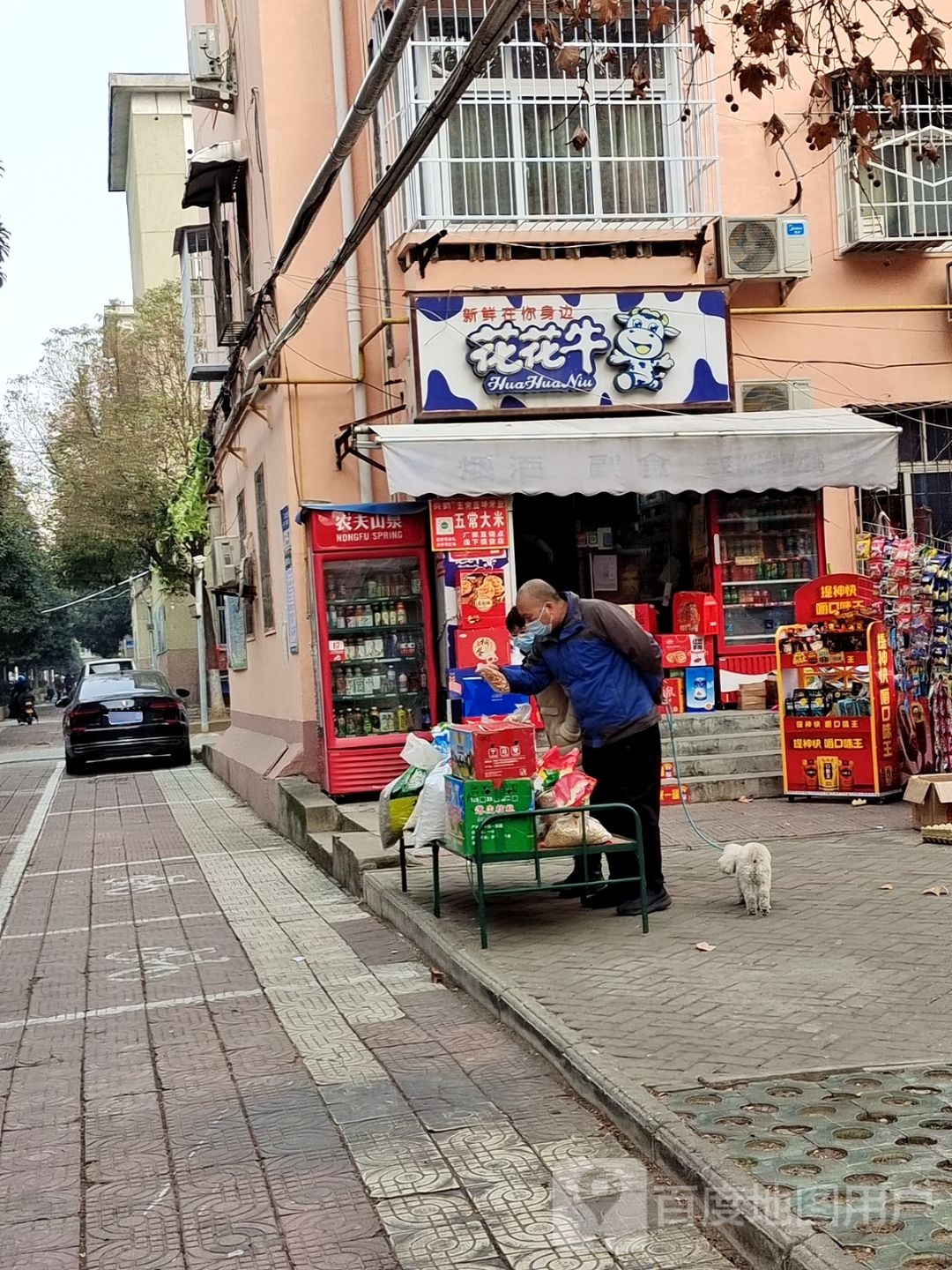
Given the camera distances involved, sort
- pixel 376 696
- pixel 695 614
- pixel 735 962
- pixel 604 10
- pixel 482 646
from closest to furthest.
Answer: pixel 604 10 < pixel 735 962 < pixel 482 646 < pixel 376 696 < pixel 695 614

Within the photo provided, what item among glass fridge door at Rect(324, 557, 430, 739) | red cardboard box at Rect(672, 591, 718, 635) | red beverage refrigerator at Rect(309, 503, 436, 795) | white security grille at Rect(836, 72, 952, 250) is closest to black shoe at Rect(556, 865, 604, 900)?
red beverage refrigerator at Rect(309, 503, 436, 795)

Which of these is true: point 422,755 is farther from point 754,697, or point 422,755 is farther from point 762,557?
point 762,557

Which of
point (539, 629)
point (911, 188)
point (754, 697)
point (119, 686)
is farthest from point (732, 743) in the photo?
point (119, 686)

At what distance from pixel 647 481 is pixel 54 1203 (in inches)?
369

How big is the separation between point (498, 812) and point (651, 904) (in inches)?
41.9

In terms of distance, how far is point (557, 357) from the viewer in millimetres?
13328

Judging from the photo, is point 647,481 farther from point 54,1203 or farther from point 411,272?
point 54,1203

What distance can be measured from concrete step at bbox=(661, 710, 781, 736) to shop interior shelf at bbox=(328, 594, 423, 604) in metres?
2.67

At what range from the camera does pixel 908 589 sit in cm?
1118

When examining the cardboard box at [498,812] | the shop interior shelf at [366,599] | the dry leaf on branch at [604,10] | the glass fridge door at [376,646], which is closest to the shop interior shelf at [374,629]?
the glass fridge door at [376,646]

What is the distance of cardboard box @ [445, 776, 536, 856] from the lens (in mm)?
7219

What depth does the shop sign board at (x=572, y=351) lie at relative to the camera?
13062 millimetres

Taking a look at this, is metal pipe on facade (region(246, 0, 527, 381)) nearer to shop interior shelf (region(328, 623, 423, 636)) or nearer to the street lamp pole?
shop interior shelf (region(328, 623, 423, 636))

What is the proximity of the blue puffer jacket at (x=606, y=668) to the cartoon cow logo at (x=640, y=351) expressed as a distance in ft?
20.3
